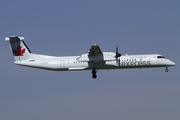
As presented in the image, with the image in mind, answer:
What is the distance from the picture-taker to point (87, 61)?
113ft

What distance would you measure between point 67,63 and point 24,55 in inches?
184

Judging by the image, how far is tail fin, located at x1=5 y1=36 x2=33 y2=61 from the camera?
35259 millimetres

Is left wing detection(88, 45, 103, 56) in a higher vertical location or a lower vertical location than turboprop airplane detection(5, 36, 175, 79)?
higher

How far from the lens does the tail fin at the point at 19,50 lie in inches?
1388

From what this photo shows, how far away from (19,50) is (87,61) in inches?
285

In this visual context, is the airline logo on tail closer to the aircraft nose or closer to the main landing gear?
the main landing gear

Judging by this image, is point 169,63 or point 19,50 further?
point 19,50

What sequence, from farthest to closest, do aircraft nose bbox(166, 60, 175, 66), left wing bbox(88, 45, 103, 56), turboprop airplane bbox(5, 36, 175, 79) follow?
aircraft nose bbox(166, 60, 175, 66)
turboprop airplane bbox(5, 36, 175, 79)
left wing bbox(88, 45, 103, 56)

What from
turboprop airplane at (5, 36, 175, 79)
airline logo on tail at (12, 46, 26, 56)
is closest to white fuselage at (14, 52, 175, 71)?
turboprop airplane at (5, 36, 175, 79)

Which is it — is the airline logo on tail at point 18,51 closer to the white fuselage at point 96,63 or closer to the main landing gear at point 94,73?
the white fuselage at point 96,63

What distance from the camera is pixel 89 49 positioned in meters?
33.1

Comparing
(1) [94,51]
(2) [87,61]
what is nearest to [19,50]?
(2) [87,61]

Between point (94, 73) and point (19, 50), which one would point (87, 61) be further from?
point (19, 50)

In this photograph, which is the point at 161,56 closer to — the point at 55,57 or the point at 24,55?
the point at 55,57
